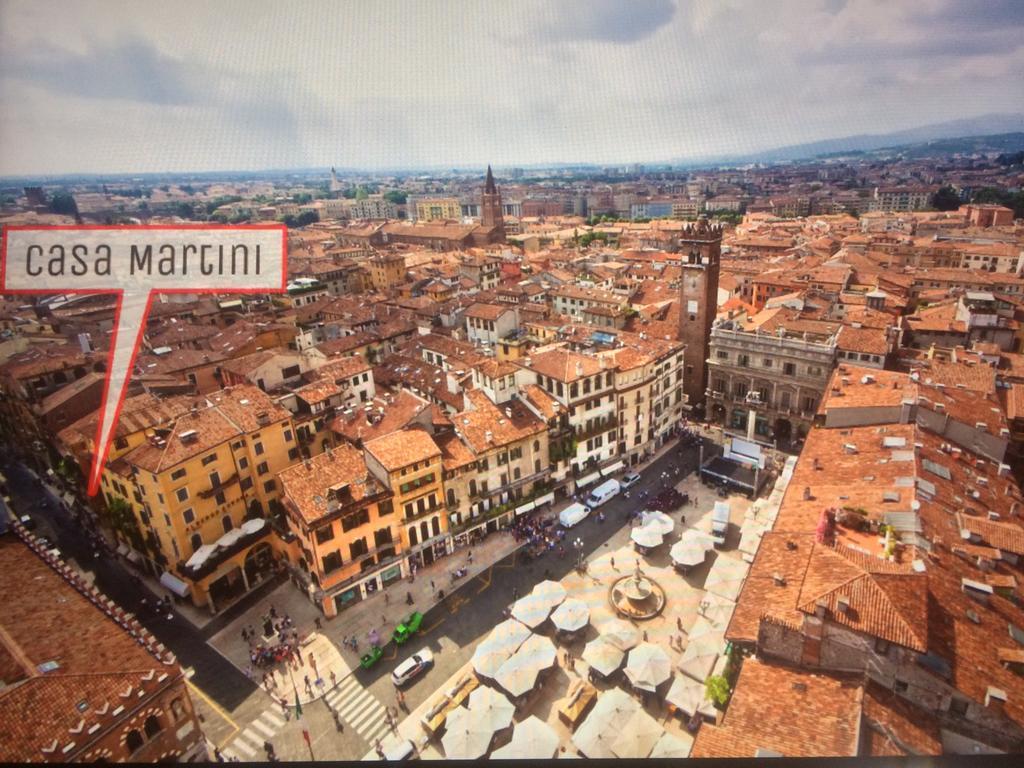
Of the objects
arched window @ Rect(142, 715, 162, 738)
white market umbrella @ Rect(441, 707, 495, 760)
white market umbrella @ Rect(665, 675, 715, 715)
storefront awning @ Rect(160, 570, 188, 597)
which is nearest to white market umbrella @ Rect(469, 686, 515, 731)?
white market umbrella @ Rect(441, 707, 495, 760)

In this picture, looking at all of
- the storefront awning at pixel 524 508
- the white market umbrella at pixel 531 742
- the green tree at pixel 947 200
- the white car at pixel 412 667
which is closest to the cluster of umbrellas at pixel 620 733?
the white market umbrella at pixel 531 742

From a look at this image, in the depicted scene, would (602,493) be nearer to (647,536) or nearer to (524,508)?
(524,508)

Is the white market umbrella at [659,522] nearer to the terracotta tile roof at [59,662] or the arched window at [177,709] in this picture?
the arched window at [177,709]

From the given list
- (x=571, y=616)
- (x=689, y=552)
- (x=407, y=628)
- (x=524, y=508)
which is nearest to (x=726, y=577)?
(x=689, y=552)

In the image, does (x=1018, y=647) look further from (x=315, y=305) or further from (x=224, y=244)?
(x=315, y=305)

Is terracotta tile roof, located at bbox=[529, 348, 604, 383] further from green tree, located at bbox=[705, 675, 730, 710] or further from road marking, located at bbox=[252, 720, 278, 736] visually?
road marking, located at bbox=[252, 720, 278, 736]

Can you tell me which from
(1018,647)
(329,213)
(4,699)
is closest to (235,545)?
(4,699)
